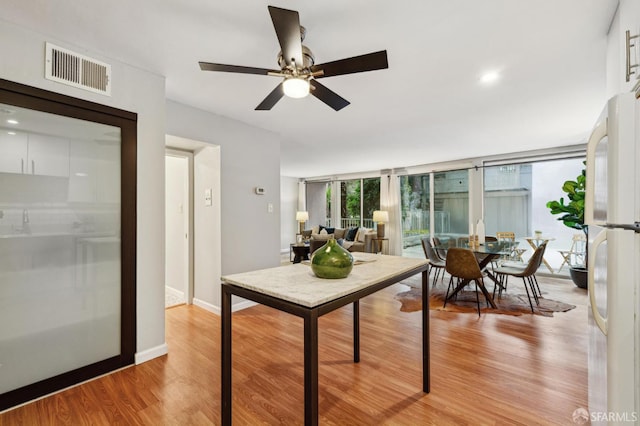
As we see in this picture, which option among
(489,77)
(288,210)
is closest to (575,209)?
(489,77)

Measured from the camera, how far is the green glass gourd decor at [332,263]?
1583 mm

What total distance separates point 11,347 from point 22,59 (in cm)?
187

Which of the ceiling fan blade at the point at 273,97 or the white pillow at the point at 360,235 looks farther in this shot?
the white pillow at the point at 360,235

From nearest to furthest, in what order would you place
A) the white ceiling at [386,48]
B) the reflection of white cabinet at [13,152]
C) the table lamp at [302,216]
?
the white ceiling at [386,48]
the reflection of white cabinet at [13,152]
the table lamp at [302,216]

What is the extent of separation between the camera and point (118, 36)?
77.2 inches

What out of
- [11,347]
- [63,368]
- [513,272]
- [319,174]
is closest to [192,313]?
[63,368]

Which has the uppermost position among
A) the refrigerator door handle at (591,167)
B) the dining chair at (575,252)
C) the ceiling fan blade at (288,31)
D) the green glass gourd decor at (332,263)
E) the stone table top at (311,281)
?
the ceiling fan blade at (288,31)

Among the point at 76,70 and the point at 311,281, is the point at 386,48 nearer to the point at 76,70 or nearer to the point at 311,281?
the point at 311,281

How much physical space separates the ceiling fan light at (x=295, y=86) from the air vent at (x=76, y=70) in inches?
60.5

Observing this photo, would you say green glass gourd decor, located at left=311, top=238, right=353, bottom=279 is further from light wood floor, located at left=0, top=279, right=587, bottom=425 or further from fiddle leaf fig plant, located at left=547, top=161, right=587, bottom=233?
fiddle leaf fig plant, located at left=547, top=161, right=587, bottom=233

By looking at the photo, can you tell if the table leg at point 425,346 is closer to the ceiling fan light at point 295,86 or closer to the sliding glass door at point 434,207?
the ceiling fan light at point 295,86

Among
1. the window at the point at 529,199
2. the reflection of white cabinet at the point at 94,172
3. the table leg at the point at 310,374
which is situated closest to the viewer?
the table leg at the point at 310,374

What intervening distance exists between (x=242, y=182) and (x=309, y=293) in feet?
8.91

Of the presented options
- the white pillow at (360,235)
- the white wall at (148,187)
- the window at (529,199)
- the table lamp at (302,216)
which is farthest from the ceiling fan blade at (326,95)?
the table lamp at (302,216)
